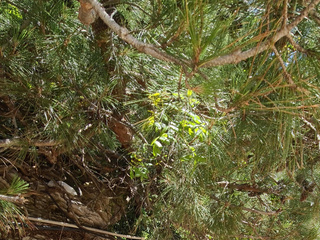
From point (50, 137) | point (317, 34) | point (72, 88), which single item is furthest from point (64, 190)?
point (317, 34)

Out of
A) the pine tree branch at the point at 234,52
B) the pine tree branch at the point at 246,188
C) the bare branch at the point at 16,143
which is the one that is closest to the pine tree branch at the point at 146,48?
the pine tree branch at the point at 234,52

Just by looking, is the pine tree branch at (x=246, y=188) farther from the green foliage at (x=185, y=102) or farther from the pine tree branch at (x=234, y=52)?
the pine tree branch at (x=234, y=52)

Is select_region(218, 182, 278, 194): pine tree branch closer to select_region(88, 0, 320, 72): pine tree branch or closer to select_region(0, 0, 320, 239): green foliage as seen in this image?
select_region(0, 0, 320, 239): green foliage

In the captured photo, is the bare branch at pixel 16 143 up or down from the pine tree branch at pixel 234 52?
up

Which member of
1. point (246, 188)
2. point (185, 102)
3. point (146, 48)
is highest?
point (146, 48)

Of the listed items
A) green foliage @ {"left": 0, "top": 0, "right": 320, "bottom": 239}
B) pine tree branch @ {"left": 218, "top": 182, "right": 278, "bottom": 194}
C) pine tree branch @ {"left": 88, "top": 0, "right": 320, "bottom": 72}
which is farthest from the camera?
pine tree branch @ {"left": 218, "top": 182, "right": 278, "bottom": 194}

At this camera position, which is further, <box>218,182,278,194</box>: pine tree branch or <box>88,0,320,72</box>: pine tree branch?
<box>218,182,278,194</box>: pine tree branch

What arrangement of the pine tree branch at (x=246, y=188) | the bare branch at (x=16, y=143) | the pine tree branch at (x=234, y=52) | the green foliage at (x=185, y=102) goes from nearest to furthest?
the pine tree branch at (x=234, y=52) → the green foliage at (x=185, y=102) → the bare branch at (x=16, y=143) → the pine tree branch at (x=246, y=188)

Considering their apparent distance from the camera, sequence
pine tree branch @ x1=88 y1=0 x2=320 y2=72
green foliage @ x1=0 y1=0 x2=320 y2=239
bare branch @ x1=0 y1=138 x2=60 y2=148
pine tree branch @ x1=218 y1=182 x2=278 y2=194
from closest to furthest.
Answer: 1. pine tree branch @ x1=88 y1=0 x2=320 y2=72
2. green foliage @ x1=0 y1=0 x2=320 y2=239
3. bare branch @ x1=0 y1=138 x2=60 y2=148
4. pine tree branch @ x1=218 y1=182 x2=278 y2=194

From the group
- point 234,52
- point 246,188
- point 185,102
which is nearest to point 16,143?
point 185,102

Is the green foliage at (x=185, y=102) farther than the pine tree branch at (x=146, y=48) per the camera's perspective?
Yes

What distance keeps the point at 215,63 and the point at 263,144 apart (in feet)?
1.29

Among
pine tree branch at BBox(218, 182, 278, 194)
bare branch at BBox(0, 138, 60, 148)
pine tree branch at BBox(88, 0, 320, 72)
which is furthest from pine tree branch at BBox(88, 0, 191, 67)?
pine tree branch at BBox(218, 182, 278, 194)

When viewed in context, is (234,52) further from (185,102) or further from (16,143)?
(16,143)
